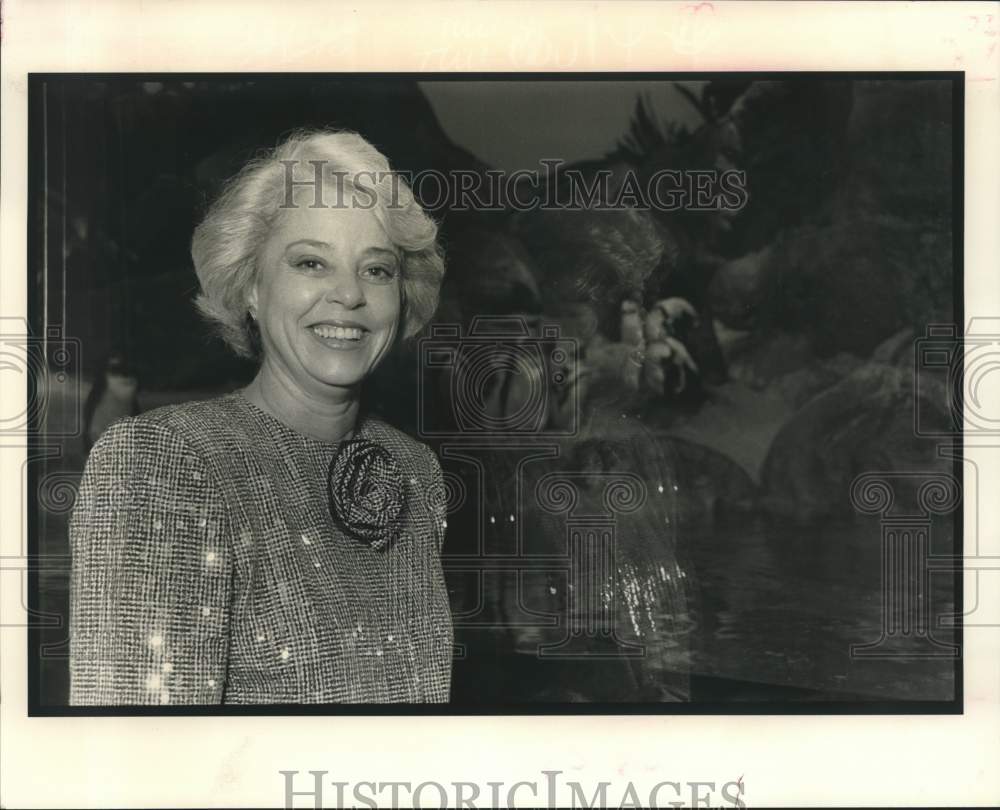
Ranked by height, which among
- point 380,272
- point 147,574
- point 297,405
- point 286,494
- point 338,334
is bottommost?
point 147,574

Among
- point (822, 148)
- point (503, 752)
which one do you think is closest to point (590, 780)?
point (503, 752)

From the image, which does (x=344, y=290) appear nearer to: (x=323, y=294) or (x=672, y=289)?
(x=323, y=294)

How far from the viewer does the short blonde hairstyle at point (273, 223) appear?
212 centimetres

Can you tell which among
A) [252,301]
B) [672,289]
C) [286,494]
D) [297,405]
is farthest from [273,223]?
[672,289]

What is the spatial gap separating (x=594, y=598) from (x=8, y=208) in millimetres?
1269

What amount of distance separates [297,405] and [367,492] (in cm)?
20

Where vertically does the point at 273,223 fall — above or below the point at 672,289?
above

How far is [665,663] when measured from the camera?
2.16 m

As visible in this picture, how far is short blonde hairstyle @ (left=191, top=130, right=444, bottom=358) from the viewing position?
2.12 metres

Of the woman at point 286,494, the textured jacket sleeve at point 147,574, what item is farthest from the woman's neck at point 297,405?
the textured jacket sleeve at point 147,574

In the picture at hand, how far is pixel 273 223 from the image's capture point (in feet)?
6.93

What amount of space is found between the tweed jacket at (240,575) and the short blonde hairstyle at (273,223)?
6.7 inches

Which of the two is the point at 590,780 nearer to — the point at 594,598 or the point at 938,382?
the point at 594,598

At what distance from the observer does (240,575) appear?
205 cm
